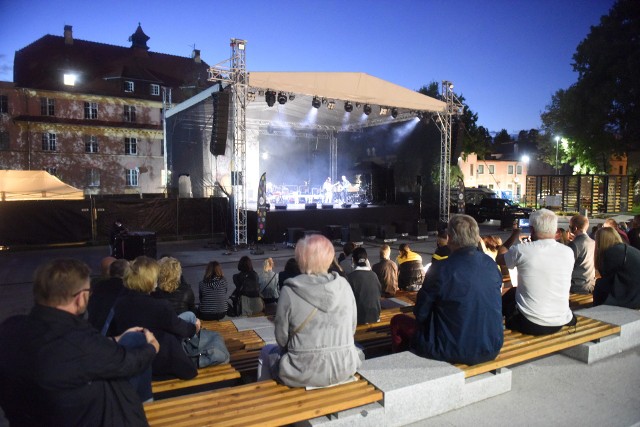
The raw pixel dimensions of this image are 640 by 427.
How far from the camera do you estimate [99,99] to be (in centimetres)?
3516

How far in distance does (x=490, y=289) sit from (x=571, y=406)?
3.90ft

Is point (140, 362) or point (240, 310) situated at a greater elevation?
point (140, 362)

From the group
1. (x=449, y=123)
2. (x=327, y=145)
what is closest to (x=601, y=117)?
(x=449, y=123)

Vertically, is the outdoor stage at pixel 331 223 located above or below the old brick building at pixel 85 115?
below

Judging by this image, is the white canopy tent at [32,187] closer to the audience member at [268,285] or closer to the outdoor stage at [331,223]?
the outdoor stage at [331,223]

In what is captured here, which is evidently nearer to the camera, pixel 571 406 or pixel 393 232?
pixel 571 406

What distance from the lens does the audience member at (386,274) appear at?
6516 millimetres

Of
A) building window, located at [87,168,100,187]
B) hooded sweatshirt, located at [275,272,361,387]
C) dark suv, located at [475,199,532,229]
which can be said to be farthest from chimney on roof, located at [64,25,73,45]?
hooded sweatshirt, located at [275,272,361,387]

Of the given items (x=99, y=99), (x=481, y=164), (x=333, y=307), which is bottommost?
(x=333, y=307)

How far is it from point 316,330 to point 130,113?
38.4m

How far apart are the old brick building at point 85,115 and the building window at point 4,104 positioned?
6 centimetres

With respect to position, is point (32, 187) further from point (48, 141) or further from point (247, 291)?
point (48, 141)

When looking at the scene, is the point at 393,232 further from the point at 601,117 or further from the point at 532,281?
the point at 601,117

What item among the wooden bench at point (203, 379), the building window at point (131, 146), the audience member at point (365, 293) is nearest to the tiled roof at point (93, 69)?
the building window at point (131, 146)
